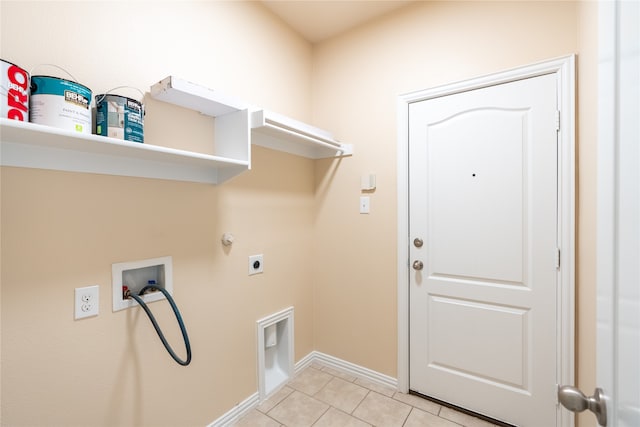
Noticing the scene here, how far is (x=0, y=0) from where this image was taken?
0.95 m

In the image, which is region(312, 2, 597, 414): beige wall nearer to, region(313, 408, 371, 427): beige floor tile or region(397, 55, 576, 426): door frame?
region(397, 55, 576, 426): door frame

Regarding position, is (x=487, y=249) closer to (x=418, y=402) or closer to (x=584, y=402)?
(x=418, y=402)

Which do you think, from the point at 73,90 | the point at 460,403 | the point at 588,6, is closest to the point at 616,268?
the point at 588,6

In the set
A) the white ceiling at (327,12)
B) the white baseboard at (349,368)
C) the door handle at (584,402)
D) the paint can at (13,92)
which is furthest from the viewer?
the white baseboard at (349,368)

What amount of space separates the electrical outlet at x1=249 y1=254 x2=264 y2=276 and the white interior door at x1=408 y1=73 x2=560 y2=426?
40.4 inches

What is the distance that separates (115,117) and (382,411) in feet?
6.95

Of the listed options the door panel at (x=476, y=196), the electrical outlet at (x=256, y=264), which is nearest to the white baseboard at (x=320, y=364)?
the electrical outlet at (x=256, y=264)

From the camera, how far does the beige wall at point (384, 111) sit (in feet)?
4.89

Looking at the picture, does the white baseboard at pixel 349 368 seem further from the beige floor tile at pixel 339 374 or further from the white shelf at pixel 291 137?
the white shelf at pixel 291 137

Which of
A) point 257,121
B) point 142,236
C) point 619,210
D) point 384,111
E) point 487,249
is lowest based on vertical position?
point 487,249

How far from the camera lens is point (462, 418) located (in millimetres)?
1749

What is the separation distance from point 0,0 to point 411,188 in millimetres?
2032

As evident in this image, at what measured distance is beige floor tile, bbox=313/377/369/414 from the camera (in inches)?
73.7

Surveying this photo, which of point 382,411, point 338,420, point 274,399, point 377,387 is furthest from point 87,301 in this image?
point 377,387
